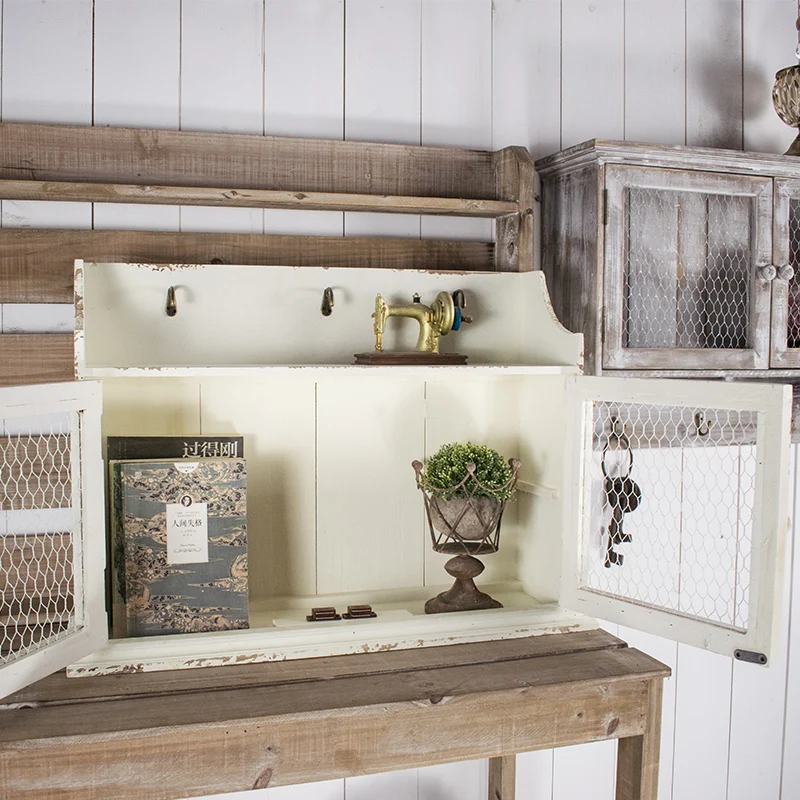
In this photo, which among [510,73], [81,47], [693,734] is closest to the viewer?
[81,47]

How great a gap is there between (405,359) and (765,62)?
4.26ft

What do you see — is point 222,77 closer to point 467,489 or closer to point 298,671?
point 467,489

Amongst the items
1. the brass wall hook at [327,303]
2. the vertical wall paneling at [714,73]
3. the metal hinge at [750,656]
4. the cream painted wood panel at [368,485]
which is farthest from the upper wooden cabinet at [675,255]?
the metal hinge at [750,656]

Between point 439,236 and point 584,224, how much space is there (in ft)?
1.05

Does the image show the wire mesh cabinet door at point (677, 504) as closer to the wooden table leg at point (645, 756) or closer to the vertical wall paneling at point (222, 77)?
the wooden table leg at point (645, 756)

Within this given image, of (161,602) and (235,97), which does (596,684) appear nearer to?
(161,602)

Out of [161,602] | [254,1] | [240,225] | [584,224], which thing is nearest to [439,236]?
[584,224]

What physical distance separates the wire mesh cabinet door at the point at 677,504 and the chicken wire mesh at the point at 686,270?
172 mm

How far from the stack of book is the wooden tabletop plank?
21cm

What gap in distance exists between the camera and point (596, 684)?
1408 mm

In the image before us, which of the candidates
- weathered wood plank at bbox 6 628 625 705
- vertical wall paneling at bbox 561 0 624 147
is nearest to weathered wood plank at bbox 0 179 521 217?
vertical wall paneling at bbox 561 0 624 147

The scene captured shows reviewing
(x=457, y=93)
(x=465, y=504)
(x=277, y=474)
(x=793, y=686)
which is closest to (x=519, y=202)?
(x=457, y=93)

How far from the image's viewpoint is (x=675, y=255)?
1.85 metres

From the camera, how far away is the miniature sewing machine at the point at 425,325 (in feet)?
5.45
